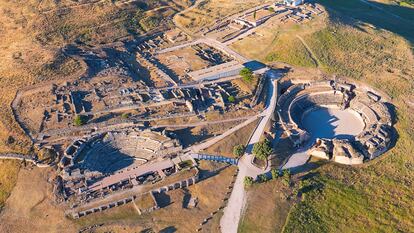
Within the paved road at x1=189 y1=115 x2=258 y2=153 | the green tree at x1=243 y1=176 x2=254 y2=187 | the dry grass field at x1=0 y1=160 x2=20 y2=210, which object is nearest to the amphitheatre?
the paved road at x1=189 y1=115 x2=258 y2=153

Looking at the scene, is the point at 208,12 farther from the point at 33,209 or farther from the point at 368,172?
the point at 33,209

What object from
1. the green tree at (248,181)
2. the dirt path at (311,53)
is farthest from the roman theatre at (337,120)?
the green tree at (248,181)

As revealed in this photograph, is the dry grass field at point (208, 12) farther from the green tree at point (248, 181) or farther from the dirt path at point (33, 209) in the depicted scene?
the dirt path at point (33, 209)

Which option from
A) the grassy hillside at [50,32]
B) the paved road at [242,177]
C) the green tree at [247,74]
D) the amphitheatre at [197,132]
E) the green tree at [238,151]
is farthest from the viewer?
the green tree at [247,74]

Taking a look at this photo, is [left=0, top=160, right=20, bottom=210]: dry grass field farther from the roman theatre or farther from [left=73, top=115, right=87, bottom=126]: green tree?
the roman theatre

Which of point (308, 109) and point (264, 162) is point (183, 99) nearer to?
point (264, 162)
